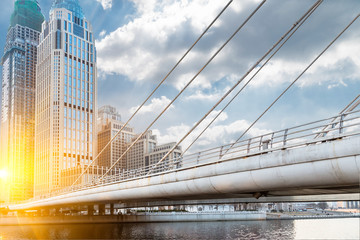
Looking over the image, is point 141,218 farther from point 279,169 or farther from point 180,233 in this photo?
point 279,169

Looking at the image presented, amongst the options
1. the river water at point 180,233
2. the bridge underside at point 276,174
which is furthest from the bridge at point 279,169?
the river water at point 180,233

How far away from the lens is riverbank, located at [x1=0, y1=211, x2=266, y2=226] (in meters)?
81.8

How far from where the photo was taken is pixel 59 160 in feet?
653

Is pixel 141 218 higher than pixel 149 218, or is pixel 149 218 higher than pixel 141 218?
pixel 141 218

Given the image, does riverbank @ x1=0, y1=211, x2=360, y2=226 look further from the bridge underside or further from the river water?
the bridge underside

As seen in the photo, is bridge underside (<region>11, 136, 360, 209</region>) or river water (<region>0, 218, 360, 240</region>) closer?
bridge underside (<region>11, 136, 360, 209</region>)

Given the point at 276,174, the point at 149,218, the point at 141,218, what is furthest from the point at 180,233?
the point at 276,174

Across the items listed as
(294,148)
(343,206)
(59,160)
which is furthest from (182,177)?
(59,160)

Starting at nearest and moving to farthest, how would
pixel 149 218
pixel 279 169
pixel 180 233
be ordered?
1. pixel 279 169
2. pixel 180 233
3. pixel 149 218

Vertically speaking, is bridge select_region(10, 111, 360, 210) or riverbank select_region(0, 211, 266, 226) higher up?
bridge select_region(10, 111, 360, 210)

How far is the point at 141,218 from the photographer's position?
91750 mm

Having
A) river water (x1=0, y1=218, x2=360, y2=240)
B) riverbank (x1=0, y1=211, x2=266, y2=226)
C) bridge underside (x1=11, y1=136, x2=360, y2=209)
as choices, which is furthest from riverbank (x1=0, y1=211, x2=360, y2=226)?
bridge underside (x1=11, y1=136, x2=360, y2=209)

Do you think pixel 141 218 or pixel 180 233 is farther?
pixel 141 218

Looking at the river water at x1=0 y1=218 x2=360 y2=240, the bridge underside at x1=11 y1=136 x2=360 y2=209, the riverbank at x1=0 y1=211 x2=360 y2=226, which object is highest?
the bridge underside at x1=11 y1=136 x2=360 y2=209
